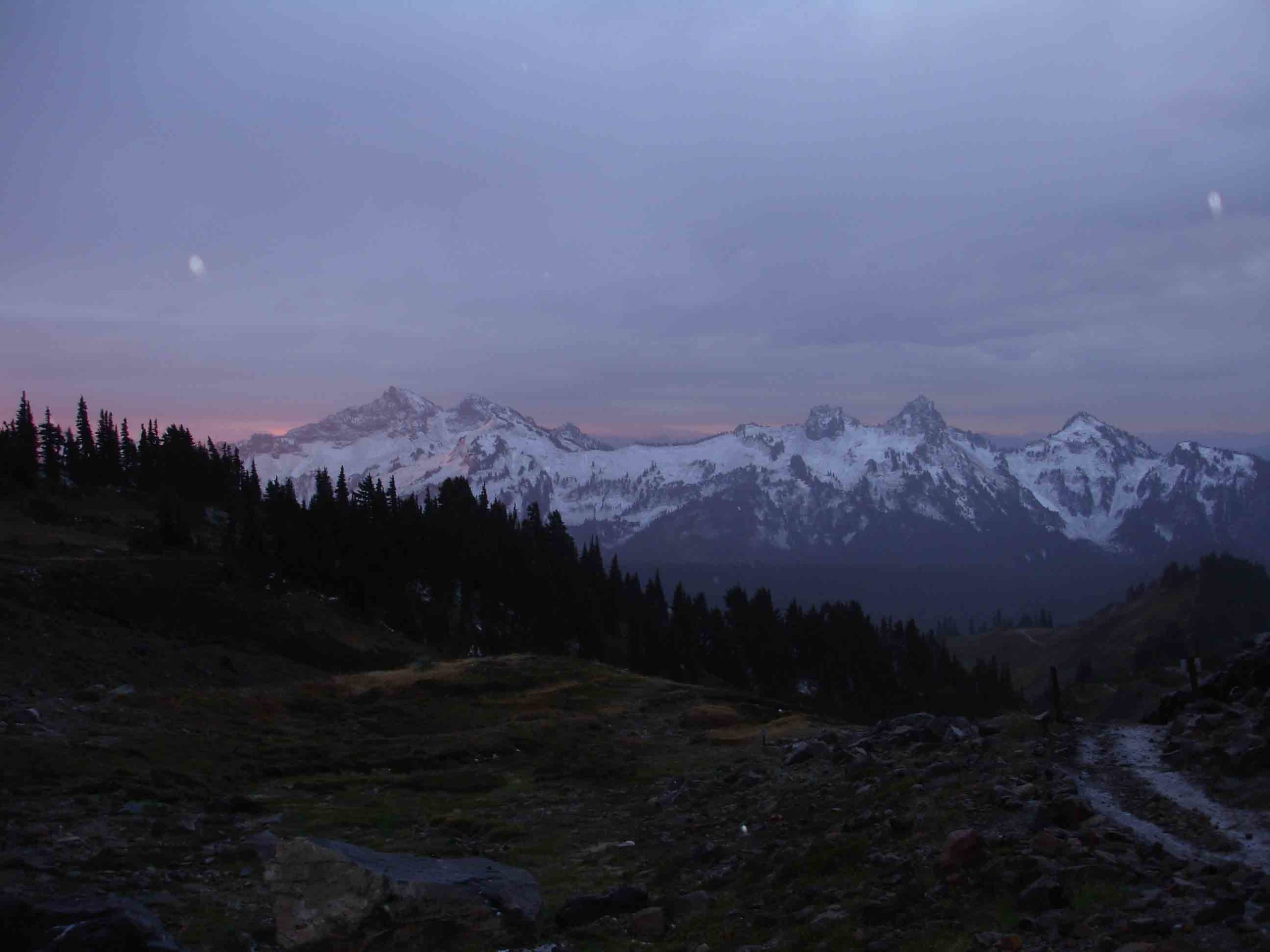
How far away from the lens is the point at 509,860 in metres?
21.0

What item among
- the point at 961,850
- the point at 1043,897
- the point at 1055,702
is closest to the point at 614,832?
the point at 961,850

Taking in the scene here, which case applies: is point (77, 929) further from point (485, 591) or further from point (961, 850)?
point (485, 591)

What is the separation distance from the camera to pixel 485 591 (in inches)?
4491

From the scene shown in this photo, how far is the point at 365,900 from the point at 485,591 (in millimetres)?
100885

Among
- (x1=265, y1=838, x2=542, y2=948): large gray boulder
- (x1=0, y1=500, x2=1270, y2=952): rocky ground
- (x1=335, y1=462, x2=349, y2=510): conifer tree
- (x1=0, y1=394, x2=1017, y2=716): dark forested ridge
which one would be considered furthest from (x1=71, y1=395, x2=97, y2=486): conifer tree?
(x1=265, y1=838, x2=542, y2=948): large gray boulder

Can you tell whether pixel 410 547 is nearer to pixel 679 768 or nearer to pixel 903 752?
pixel 679 768

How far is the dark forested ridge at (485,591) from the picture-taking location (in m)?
99.9

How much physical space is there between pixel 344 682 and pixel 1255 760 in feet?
164

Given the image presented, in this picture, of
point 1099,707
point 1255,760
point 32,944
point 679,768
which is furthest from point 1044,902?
point 1099,707

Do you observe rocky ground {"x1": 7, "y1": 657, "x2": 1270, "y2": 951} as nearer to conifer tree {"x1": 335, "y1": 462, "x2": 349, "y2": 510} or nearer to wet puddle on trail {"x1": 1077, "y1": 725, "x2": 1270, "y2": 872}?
wet puddle on trail {"x1": 1077, "y1": 725, "x2": 1270, "y2": 872}

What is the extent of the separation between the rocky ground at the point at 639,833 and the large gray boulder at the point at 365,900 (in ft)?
0.24

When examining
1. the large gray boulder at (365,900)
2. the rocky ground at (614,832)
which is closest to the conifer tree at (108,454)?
the rocky ground at (614,832)

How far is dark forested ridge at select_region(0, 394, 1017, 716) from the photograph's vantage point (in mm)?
99875

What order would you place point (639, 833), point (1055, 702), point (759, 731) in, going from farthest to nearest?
point (759, 731) → point (1055, 702) → point (639, 833)
